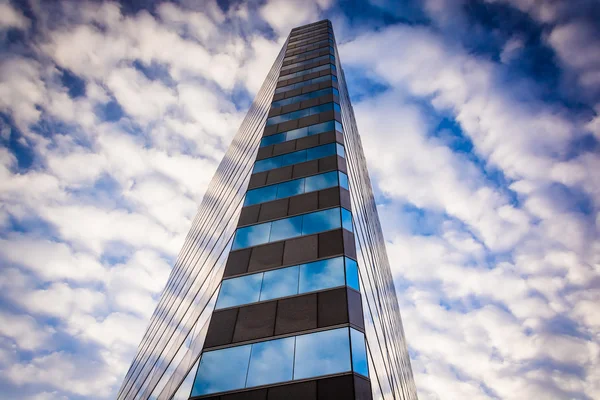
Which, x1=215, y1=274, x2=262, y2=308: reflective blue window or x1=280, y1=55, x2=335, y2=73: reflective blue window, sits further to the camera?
x1=280, y1=55, x2=335, y2=73: reflective blue window

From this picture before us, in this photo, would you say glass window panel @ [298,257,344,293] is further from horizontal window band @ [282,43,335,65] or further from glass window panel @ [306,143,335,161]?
horizontal window band @ [282,43,335,65]

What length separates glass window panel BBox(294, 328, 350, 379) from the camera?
33.7ft

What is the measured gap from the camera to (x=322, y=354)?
10633 mm

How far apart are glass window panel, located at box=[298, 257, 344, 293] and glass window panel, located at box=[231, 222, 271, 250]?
2731 millimetres

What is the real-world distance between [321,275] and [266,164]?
879 cm

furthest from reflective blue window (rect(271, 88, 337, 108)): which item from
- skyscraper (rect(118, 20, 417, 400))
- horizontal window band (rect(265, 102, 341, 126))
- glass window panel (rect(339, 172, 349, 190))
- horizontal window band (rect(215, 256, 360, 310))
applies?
horizontal window band (rect(215, 256, 360, 310))

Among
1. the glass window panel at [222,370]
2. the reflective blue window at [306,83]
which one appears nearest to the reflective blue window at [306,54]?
the reflective blue window at [306,83]

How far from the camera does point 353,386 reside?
975 cm

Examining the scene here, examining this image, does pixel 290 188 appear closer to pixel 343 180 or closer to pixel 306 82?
pixel 343 180

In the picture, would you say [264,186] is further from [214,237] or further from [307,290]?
[307,290]

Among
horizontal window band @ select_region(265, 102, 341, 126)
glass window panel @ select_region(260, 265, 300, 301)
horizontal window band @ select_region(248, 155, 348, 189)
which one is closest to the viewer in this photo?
glass window panel @ select_region(260, 265, 300, 301)

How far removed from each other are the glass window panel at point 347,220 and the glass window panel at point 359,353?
15.7 feet

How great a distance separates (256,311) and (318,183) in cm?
712

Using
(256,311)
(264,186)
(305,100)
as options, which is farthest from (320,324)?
(305,100)
